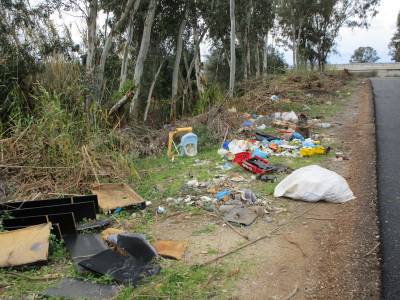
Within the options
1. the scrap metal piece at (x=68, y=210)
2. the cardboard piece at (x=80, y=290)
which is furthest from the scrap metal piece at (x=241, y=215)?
Answer: the cardboard piece at (x=80, y=290)

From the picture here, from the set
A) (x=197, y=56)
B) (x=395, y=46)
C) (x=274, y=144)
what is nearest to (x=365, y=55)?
(x=395, y=46)

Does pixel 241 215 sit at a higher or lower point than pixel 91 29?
lower

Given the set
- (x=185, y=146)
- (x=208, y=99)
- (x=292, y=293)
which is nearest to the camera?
(x=292, y=293)

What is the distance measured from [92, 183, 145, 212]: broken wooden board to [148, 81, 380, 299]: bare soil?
61 cm

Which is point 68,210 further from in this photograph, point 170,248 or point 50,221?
point 170,248

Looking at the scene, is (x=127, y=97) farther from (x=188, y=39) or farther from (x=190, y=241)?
(x=188, y=39)

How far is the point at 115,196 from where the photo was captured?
17.0 feet

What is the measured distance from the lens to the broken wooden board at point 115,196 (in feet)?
15.9

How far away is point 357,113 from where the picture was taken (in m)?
10.7

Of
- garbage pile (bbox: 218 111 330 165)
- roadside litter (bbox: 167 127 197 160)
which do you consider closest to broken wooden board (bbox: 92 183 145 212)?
garbage pile (bbox: 218 111 330 165)

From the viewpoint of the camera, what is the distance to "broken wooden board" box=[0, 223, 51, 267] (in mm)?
3512

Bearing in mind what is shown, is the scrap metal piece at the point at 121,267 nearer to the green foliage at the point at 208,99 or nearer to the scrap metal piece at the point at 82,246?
the scrap metal piece at the point at 82,246

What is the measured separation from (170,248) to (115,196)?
1.61 metres

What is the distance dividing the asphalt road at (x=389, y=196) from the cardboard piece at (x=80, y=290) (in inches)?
79.2
